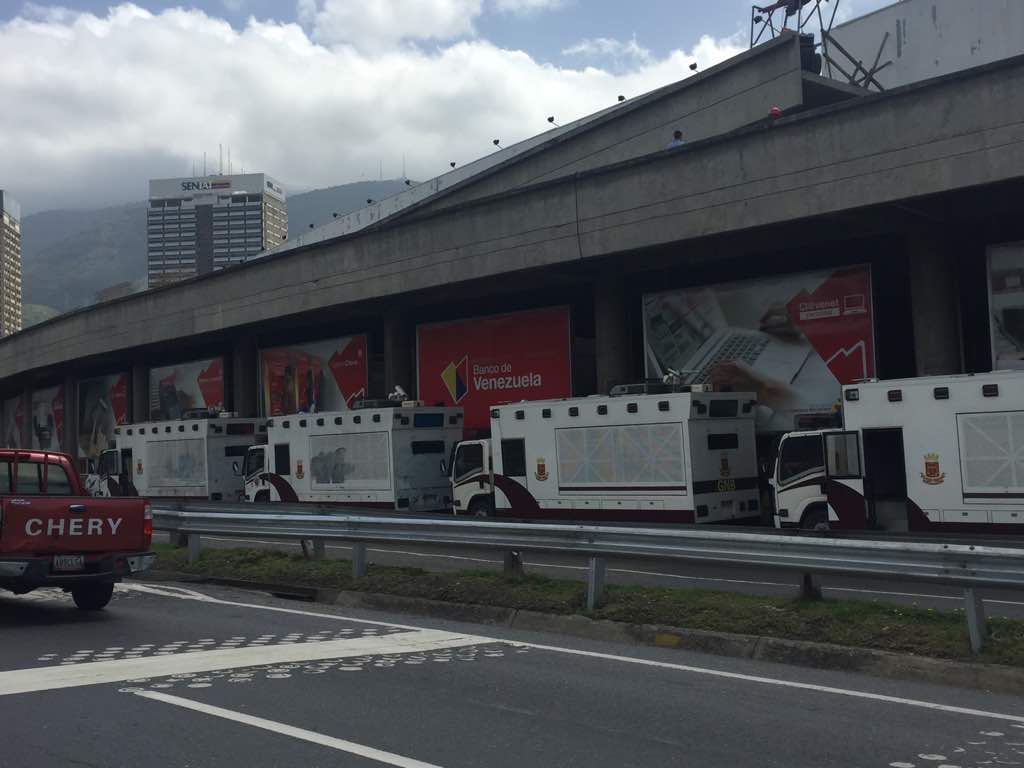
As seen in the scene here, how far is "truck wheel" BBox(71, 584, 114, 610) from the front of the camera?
1170 centimetres

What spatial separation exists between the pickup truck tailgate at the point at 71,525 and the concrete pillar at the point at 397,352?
23.7 meters

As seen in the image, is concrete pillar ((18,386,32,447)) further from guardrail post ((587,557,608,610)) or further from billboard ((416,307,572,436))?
guardrail post ((587,557,608,610))

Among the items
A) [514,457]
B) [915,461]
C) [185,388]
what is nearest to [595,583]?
[915,461]

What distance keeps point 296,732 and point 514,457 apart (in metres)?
16.1

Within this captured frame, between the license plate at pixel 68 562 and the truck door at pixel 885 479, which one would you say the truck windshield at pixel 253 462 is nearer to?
the truck door at pixel 885 479

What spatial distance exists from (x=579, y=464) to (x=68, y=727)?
1526cm

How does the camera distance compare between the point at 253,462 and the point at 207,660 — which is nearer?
the point at 207,660

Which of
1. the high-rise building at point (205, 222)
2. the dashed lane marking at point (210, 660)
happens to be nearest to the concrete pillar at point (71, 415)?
the dashed lane marking at point (210, 660)

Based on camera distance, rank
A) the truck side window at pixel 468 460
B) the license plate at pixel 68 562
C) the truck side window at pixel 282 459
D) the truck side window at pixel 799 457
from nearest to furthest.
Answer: the license plate at pixel 68 562
the truck side window at pixel 799 457
the truck side window at pixel 468 460
the truck side window at pixel 282 459

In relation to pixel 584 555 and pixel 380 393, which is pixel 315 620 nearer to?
pixel 584 555

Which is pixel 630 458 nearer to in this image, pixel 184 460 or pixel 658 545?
pixel 658 545

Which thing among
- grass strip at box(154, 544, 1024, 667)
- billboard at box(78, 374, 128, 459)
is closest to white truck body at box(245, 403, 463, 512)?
grass strip at box(154, 544, 1024, 667)

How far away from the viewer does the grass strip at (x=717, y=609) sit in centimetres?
841

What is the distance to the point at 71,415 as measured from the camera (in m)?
56.9
